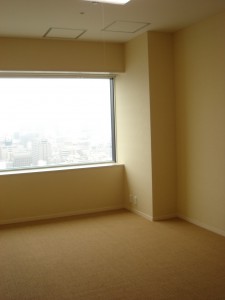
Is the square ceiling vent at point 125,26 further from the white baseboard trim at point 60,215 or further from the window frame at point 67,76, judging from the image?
the white baseboard trim at point 60,215

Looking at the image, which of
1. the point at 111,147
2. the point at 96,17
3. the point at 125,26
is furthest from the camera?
the point at 111,147

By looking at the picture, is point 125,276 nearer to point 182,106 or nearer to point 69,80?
point 182,106

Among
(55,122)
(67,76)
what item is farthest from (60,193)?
(67,76)

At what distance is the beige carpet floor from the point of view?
3.24m

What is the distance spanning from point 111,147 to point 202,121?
6.42 ft

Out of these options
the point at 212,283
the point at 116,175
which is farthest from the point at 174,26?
the point at 212,283

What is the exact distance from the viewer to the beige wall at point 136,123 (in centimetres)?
534

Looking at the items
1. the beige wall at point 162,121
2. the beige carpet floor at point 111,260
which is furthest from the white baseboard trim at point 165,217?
the beige carpet floor at point 111,260

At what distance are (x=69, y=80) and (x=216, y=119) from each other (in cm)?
252

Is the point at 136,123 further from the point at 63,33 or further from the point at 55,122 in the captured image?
the point at 63,33

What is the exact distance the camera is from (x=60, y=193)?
5734 millimetres

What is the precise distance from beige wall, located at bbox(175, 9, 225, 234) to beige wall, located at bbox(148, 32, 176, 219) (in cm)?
10

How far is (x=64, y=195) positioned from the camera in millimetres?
5762

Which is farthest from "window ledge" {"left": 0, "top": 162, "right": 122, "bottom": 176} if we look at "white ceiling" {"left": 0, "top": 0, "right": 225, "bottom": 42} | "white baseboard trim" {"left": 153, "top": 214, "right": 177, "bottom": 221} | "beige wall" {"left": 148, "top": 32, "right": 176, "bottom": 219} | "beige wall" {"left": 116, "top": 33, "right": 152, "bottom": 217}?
"white ceiling" {"left": 0, "top": 0, "right": 225, "bottom": 42}
